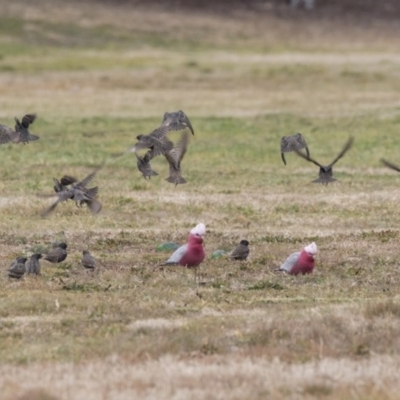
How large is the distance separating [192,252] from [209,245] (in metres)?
1.93

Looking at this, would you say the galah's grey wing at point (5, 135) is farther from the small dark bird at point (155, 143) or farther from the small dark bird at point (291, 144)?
the small dark bird at point (291, 144)

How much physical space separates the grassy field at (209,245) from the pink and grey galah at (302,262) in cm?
14

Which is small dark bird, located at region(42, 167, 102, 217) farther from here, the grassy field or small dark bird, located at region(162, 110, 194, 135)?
small dark bird, located at region(162, 110, 194, 135)

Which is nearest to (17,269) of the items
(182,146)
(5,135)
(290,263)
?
(290,263)

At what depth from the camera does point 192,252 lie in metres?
13.0

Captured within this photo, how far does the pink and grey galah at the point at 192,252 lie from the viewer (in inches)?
509

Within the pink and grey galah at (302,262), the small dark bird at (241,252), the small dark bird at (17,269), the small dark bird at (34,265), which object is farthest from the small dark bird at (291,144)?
the small dark bird at (17,269)

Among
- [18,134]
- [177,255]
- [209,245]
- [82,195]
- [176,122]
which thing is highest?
[176,122]

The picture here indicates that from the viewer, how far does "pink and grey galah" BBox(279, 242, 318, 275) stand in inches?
498

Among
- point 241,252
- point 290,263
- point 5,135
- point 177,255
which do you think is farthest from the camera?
point 5,135

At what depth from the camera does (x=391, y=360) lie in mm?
9164

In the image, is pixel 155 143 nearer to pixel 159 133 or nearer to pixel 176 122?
pixel 159 133

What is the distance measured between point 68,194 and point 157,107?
21.2 metres

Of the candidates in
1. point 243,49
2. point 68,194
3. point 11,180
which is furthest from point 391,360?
point 243,49
